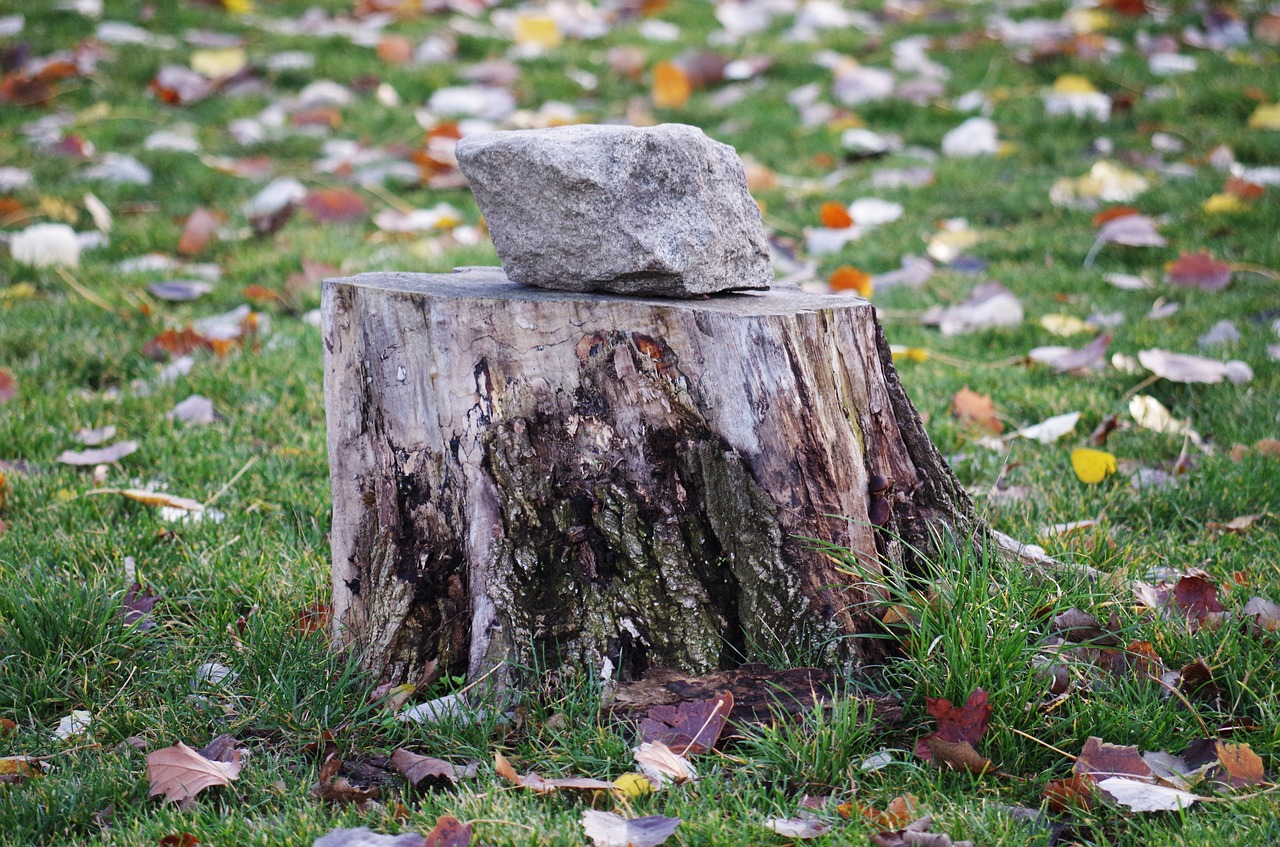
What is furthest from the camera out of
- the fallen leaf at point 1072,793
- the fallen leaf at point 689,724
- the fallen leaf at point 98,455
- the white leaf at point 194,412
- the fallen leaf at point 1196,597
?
the white leaf at point 194,412

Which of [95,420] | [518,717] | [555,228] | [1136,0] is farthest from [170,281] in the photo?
[1136,0]

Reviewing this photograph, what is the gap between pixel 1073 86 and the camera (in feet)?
19.7

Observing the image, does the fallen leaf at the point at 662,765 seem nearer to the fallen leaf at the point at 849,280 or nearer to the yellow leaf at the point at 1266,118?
the fallen leaf at the point at 849,280

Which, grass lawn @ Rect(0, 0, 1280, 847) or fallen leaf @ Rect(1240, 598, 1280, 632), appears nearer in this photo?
grass lawn @ Rect(0, 0, 1280, 847)

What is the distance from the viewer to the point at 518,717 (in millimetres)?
1893

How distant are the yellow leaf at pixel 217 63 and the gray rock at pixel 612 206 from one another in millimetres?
5085

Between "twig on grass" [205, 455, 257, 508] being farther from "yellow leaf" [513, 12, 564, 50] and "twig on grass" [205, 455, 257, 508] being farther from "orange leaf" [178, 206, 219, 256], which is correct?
"yellow leaf" [513, 12, 564, 50]

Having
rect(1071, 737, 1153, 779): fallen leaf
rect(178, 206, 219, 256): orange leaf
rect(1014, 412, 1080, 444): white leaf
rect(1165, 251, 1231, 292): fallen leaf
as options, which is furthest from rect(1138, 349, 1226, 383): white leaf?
rect(178, 206, 219, 256): orange leaf

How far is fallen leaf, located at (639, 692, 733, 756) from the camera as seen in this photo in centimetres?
181

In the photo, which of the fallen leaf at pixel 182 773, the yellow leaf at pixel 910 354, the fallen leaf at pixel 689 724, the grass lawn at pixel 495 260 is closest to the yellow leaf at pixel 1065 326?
the grass lawn at pixel 495 260

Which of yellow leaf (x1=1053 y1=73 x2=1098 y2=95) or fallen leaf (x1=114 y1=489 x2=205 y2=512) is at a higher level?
yellow leaf (x1=1053 y1=73 x2=1098 y2=95)

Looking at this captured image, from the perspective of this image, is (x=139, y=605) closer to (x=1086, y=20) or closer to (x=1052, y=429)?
(x=1052, y=429)

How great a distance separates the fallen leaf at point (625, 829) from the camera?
5.20ft

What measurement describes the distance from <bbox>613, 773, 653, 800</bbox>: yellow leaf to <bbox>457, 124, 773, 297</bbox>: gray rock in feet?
2.89
